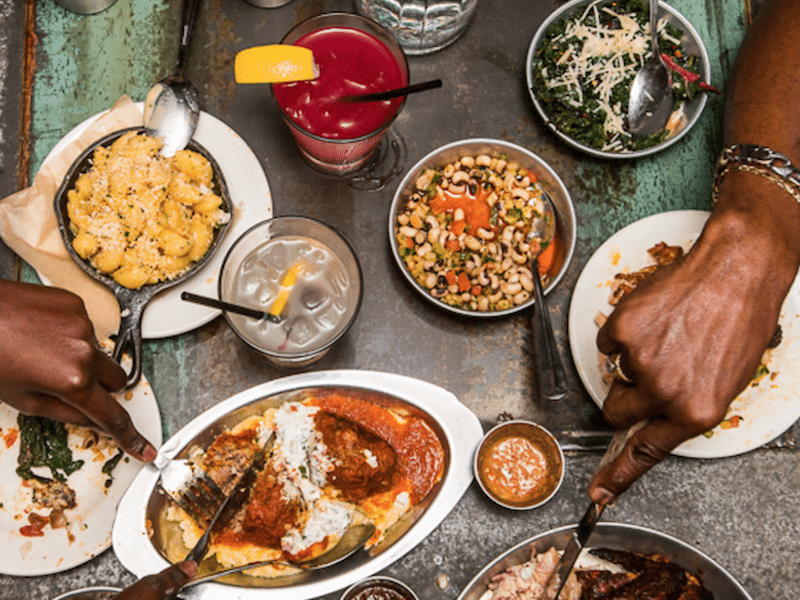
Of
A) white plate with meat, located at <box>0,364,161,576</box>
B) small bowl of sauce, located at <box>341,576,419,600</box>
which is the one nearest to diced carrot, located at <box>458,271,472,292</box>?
small bowl of sauce, located at <box>341,576,419,600</box>

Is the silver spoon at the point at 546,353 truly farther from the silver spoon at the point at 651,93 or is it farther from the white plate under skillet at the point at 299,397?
the silver spoon at the point at 651,93

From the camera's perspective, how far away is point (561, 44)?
2219mm

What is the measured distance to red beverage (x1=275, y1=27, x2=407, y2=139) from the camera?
1984mm

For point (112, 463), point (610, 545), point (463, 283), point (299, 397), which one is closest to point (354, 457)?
point (299, 397)

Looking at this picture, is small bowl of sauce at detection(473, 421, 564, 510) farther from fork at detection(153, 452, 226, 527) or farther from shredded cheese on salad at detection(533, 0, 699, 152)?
shredded cheese on salad at detection(533, 0, 699, 152)

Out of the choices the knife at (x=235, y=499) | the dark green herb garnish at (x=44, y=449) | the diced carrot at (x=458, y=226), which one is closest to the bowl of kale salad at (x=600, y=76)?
the diced carrot at (x=458, y=226)

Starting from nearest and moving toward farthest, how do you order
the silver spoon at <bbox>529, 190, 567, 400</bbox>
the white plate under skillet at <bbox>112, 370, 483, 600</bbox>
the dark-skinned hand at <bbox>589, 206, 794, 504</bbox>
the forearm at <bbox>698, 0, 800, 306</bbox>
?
the dark-skinned hand at <bbox>589, 206, 794, 504</bbox>
the forearm at <bbox>698, 0, 800, 306</bbox>
the white plate under skillet at <bbox>112, 370, 483, 600</bbox>
the silver spoon at <bbox>529, 190, 567, 400</bbox>

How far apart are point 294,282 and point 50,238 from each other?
0.87 metres

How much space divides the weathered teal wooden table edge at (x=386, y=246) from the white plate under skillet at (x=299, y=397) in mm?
121

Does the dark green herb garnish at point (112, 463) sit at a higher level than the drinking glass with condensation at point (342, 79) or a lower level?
lower

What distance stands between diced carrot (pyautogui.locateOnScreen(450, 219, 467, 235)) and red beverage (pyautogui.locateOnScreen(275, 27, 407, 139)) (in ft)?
1.53

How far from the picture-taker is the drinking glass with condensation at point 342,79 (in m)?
1.98

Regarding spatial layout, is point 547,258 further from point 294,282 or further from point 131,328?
point 131,328

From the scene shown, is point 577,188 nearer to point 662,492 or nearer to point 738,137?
point 738,137
